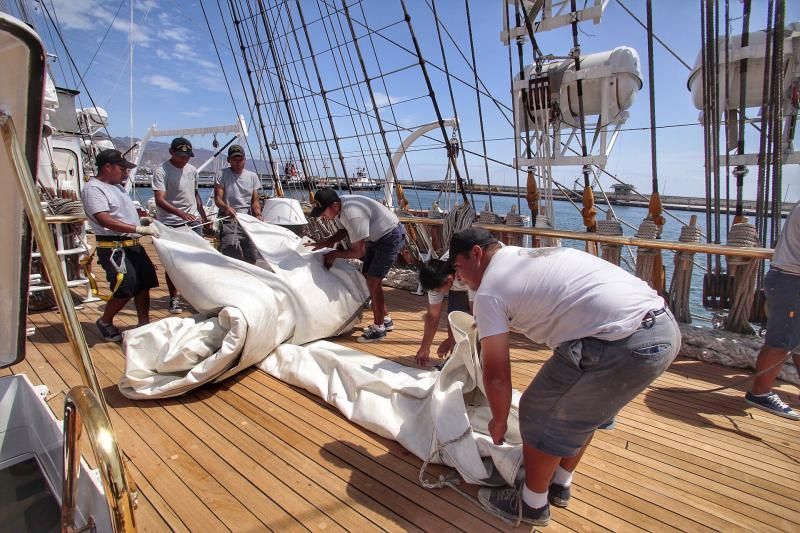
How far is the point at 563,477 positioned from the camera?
172cm

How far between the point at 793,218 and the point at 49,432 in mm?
3547

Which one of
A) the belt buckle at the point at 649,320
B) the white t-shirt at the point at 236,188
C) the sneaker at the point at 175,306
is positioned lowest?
the sneaker at the point at 175,306

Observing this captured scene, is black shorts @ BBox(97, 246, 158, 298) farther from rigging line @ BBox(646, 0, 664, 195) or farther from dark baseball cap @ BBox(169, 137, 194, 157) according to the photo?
rigging line @ BBox(646, 0, 664, 195)

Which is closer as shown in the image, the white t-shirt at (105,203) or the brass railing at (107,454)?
the brass railing at (107,454)

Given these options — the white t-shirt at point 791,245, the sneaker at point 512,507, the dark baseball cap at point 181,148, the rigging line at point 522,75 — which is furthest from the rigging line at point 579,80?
the dark baseball cap at point 181,148

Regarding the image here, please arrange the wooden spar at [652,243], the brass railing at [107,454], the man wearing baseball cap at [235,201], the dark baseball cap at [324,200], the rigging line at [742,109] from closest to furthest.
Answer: the brass railing at [107,454] < the wooden spar at [652,243] < the dark baseball cap at [324,200] < the rigging line at [742,109] < the man wearing baseball cap at [235,201]

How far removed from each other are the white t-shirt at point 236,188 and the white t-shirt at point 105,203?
1072 mm

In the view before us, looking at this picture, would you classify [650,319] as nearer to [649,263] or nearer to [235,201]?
[649,263]

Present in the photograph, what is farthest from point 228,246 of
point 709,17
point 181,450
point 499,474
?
point 709,17

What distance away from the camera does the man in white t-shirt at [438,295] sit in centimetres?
219

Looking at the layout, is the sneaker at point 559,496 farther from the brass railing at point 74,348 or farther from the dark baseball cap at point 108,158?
the dark baseball cap at point 108,158

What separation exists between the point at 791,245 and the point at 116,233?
415cm

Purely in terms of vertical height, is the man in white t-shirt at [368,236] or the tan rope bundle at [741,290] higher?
the man in white t-shirt at [368,236]

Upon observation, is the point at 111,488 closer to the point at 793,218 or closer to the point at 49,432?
the point at 49,432
